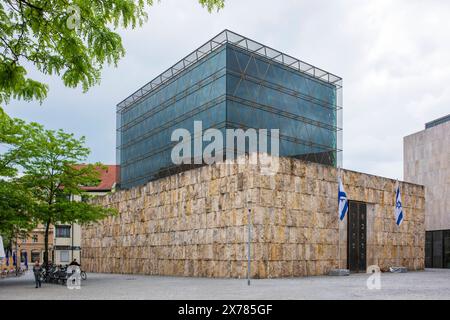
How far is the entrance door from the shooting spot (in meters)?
39.7

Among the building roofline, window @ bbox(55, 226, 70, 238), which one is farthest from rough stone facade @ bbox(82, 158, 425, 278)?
window @ bbox(55, 226, 70, 238)

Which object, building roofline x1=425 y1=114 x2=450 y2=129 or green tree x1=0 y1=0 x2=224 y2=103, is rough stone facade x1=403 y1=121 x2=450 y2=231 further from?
green tree x1=0 y1=0 x2=224 y2=103

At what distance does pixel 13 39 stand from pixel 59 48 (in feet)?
3.08

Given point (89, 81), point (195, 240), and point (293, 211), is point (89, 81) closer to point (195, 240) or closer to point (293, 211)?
point (293, 211)

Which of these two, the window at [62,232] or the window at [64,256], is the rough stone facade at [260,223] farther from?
the window at [62,232]

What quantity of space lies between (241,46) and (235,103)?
5601 millimetres

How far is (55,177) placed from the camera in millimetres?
34219

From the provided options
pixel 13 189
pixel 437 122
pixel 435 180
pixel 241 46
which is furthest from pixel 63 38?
pixel 437 122

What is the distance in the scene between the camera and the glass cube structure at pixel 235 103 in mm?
45094

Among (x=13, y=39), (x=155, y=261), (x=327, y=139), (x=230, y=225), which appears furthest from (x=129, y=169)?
(x=13, y=39)

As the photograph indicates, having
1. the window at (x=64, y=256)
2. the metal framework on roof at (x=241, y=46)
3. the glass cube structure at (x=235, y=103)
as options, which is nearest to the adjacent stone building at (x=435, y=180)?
the glass cube structure at (x=235, y=103)

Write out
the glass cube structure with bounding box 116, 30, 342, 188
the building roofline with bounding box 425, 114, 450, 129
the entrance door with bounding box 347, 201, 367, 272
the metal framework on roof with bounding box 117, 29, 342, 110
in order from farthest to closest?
the building roofline with bounding box 425, 114, 450, 129 → the metal framework on roof with bounding box 117, 29, 342, 110 → the glass cube structure with bounding box 116, 30, 342, 188 → the entrance door with bounding box 347, 201, 367, 272

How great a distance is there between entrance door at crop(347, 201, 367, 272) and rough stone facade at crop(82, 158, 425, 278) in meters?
0.68

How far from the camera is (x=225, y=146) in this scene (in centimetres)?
4297
